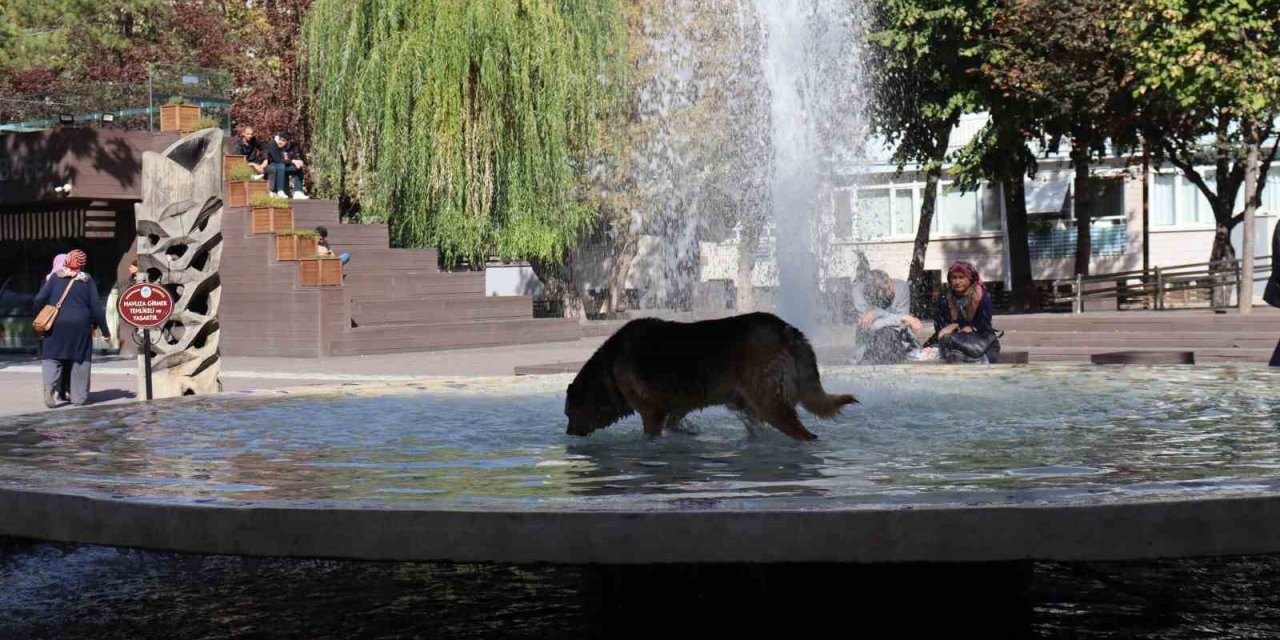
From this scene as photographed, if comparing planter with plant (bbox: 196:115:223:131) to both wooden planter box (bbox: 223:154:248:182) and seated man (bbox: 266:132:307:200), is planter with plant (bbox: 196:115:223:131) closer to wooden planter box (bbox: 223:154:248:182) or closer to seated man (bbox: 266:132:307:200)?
wooden planter box (bbox: 223:154:248:182)

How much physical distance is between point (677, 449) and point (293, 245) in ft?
80.4

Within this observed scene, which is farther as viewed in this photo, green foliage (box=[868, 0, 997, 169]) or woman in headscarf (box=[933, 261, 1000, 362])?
green foliage (box=[868, 0, 997, 169])

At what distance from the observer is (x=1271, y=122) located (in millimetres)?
37188

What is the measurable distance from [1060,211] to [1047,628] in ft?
179

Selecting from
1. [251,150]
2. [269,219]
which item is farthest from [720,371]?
[251,150]

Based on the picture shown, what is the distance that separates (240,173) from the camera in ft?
109

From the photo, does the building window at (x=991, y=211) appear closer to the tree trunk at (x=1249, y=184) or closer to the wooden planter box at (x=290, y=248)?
the tree trunk at (x=1249, y=184)

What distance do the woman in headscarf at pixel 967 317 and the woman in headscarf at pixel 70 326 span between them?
9.67 meters

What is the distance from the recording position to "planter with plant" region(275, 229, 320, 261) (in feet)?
105

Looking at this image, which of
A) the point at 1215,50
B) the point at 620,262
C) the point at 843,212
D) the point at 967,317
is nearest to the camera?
the point at 967,317

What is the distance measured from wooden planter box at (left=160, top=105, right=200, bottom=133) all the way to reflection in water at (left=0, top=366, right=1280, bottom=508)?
22145 millimetres

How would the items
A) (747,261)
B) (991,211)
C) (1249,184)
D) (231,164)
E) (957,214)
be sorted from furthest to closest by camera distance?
(957,214) → (991,211) → (231,164) → (1249,184) → (747,261)

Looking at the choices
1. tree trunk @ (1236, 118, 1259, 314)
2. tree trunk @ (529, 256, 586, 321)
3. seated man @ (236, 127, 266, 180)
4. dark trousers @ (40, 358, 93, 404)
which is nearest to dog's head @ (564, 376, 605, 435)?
dark trousers @ (40, 358, 93, 404)

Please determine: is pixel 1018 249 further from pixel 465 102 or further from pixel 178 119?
pixel 178 119
